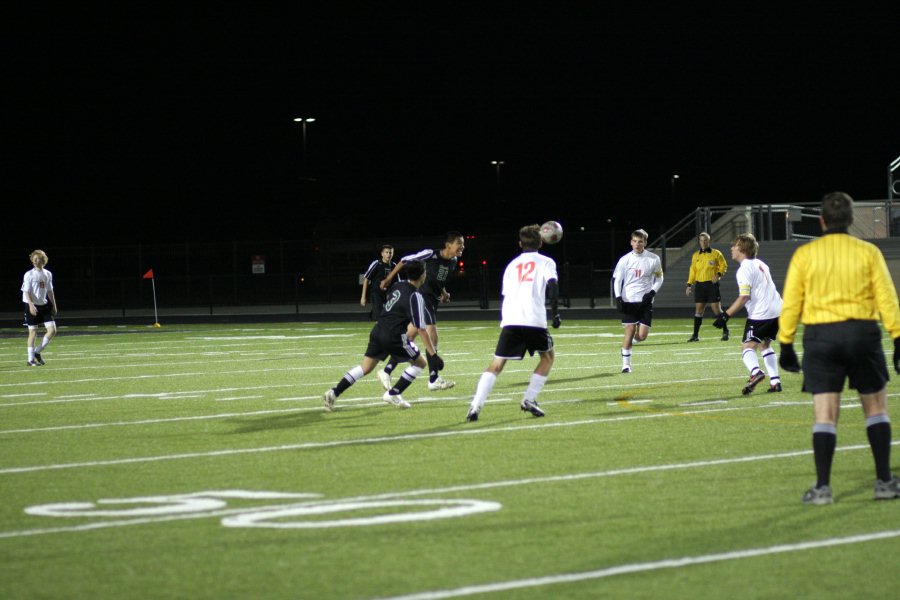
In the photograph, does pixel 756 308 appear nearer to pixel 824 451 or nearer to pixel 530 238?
pixel 530 238

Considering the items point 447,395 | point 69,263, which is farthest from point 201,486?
point 69,263

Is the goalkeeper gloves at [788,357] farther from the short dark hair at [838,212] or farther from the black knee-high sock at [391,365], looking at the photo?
the black knee-high sock at [391,365]

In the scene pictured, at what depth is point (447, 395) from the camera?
15391mm

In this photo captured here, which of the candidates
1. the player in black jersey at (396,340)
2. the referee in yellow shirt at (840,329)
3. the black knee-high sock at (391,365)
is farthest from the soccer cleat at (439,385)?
the referee in yellow shirt at (840,329)

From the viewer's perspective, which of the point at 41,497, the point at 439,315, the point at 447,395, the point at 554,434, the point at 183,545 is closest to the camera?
the point at 183,545

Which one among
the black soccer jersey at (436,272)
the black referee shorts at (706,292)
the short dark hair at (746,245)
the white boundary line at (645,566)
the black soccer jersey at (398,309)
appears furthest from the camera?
the black referee shorts at (706,292)

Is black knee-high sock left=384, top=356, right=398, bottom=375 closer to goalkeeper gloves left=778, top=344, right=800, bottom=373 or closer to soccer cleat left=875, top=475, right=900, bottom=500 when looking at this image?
goalkeeper gloves left=778, top=344, right=800, bottom=373

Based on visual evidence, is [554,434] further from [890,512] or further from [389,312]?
[890,512]

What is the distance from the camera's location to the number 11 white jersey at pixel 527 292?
12625 mm

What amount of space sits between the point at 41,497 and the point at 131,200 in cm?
7560

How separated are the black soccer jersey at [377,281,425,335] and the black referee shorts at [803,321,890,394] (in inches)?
250

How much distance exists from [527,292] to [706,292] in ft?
50.3

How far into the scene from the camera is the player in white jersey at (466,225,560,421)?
41.3ft

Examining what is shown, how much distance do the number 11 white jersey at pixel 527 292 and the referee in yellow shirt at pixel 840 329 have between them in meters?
4.70
